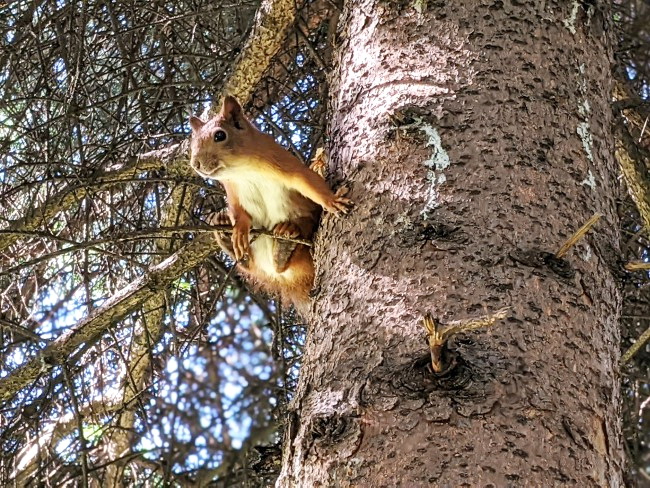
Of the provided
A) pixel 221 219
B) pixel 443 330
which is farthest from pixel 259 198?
pixel 443 330

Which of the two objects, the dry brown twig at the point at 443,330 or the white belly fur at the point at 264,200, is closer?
the dry brown twig at the point at 443,330

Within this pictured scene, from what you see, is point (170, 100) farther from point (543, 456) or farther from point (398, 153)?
point (543, 456)

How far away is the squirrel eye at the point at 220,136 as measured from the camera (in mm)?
2133

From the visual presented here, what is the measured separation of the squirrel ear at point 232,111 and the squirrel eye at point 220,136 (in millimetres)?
59

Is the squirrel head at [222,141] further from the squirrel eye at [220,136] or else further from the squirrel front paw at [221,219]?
the squirrel front paw at [221,219]

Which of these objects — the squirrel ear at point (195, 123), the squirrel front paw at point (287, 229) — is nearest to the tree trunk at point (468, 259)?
the squirrel front paw at point (287, 229)

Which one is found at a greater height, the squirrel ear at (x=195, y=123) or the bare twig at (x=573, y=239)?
the squirrel ear at (x=195, y=123)

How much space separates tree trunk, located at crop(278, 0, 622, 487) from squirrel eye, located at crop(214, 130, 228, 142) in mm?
442

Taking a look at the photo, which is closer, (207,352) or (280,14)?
(207,352)

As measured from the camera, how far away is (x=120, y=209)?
123 inches

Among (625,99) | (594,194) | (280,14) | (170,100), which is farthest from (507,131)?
(170,100)

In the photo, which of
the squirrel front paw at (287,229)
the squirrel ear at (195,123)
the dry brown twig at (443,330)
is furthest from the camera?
the squirrel ear at (195,123)

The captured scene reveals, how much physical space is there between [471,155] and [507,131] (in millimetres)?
85

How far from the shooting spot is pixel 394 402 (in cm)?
119
